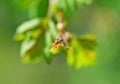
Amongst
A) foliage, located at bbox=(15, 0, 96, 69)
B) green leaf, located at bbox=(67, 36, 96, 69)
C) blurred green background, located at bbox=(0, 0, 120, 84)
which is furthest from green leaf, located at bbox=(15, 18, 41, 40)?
blurred green background, located at bbox=(0, 0, 120, 84)

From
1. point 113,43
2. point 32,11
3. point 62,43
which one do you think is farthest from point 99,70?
point 62,43

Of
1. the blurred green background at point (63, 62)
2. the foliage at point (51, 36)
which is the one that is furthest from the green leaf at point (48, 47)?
the blurred green background at point (63, 62)

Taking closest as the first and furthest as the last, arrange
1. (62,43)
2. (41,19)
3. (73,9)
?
(62,43) < (73,9) < (41,19)

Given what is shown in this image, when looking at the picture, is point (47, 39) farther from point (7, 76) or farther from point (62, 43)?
point (7, 76)

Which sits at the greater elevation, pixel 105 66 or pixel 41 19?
pixel 105 66

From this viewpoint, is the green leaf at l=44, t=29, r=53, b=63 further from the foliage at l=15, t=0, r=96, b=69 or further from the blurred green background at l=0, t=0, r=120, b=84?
the blurred green background at l=0, t=0, r=120, b=84

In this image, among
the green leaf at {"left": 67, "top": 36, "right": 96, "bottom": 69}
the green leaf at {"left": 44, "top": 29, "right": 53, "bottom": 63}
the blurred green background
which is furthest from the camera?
the blurred green background
